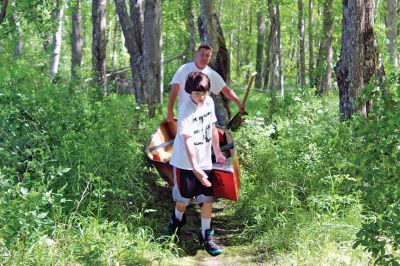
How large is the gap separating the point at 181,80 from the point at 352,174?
264 cm

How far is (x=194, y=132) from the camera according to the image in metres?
5.59

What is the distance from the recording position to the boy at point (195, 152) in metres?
5.49

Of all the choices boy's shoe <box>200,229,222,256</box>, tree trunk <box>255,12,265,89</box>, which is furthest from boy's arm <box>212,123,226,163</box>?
tree trunk <box>255,12,265,89</box>

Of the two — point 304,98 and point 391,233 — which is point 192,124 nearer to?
point 391,233

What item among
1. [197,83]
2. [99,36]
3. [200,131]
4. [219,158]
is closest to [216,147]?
[219,158]

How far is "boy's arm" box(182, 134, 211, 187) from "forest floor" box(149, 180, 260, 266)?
29.9 inches

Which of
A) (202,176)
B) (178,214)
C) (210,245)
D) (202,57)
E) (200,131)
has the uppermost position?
(202,57)

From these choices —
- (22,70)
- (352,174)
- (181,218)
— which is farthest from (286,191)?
(22,70)

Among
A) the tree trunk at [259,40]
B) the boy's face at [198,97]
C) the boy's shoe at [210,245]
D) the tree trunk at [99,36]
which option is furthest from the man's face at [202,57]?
the tree trunk at [259,40]

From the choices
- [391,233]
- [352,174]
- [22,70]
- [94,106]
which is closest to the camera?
[391,233]

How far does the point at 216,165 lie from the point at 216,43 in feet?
14.5

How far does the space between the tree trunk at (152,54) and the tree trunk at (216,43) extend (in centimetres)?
124

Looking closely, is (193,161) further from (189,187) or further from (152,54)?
(152,54)

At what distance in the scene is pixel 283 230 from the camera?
582 cm
